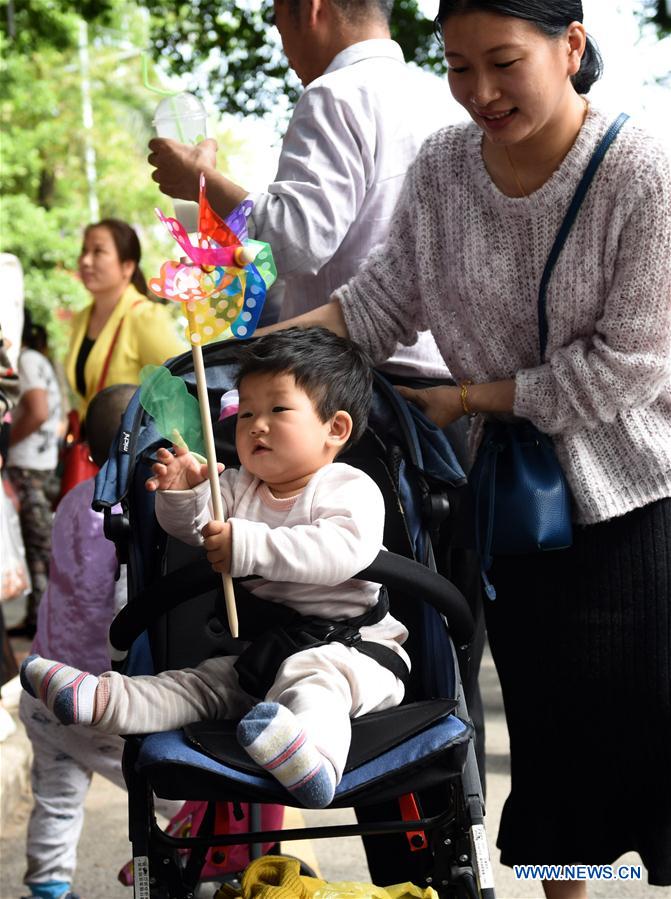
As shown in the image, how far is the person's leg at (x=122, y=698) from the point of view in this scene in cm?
236

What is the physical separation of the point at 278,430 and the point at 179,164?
0.80m

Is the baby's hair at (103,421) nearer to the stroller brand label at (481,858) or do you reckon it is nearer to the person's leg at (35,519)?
the stroller brand label at (481,858)

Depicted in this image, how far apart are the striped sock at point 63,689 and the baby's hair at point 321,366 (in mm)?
695

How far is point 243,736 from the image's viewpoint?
2160 millimetres

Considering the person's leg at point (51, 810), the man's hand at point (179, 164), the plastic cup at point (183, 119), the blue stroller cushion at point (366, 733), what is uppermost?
the plastic cup at point (183, 119)

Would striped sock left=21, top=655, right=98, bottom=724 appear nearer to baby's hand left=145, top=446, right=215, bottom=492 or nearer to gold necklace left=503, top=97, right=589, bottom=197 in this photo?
baby's hand left=145, top=446, right=215, bottom=492

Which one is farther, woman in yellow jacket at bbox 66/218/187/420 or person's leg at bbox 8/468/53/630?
person's leg at bbox 8/468/53/630

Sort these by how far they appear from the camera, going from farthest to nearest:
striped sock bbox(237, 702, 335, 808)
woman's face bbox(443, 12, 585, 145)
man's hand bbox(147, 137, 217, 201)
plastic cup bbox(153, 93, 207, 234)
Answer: plastic cup bbox(153, 93, 207, 234), man's hand bbox(147, 137, 217, 201), woman's face bbox(443, 12, 585, 145), striped sock bbox(237, 702, 335, 808)

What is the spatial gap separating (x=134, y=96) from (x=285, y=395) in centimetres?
2651

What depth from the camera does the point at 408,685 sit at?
2.74 meters

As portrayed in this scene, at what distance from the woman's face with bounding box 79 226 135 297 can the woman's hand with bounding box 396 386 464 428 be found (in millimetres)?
3051

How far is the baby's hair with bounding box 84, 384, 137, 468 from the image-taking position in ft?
12.1

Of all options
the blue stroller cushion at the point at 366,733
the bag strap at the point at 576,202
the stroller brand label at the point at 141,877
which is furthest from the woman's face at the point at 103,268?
the stroller brand label at the point at 141,877

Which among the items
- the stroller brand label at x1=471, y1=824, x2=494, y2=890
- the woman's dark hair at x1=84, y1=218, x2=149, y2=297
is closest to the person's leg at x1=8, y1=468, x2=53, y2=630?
the woman's dark hair at x1=84, y1=218, x2=149, y2=297
